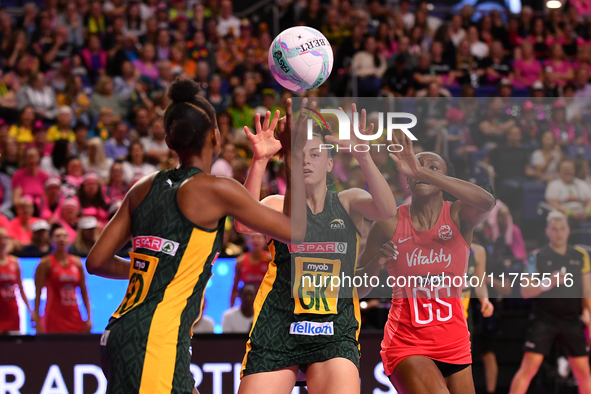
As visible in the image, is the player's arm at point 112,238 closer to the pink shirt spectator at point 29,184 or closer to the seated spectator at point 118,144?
the pink shirt spectator at point 29,184

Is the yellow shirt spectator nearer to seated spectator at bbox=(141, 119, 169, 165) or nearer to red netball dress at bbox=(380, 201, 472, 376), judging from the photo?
seated spectator at bbox=(141, 119, 169, 165)

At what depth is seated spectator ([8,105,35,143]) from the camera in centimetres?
→ 1005

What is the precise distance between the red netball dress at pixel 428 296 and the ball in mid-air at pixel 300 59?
3.43 feet

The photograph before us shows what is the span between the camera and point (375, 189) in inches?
160

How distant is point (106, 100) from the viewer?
1092cm

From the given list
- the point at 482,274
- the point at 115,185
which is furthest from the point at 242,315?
the point at 482,274

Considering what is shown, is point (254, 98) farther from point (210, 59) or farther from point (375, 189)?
point (375, 189)

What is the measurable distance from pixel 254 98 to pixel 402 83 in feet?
8.74

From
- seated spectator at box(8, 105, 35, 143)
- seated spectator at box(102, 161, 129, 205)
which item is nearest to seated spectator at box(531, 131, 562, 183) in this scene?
seated spectator at box(102, 161, 129, 205)

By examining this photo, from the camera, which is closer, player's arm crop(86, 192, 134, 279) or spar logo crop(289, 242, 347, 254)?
player's arm crop(86, 192, 134, 279)

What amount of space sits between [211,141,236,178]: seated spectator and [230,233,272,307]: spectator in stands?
2031 mm

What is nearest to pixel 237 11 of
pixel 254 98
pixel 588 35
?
pixel 254 98

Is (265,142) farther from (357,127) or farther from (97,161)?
(97,161)

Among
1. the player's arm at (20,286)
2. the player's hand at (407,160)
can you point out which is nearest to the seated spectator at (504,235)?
the player's hand at (407,160)
